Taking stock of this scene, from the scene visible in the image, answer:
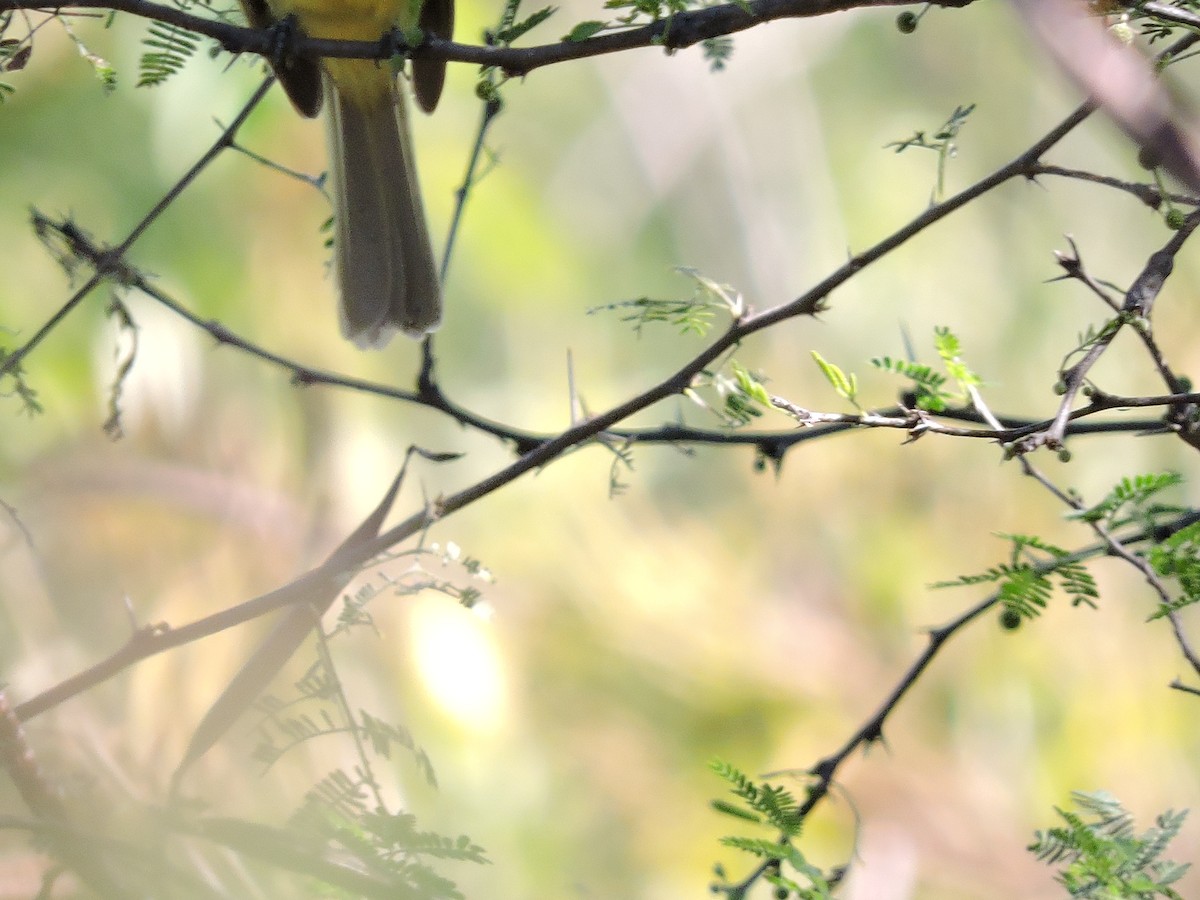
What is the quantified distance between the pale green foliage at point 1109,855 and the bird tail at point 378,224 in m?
1.41

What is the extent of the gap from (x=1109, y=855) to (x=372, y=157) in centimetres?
205

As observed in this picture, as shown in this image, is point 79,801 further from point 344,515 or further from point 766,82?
point 766,82

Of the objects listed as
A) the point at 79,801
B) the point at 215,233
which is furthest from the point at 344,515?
the point at 79,801

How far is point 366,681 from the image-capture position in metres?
3.21

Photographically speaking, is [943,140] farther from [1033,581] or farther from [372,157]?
[372,157]

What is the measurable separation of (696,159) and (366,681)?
2812mm

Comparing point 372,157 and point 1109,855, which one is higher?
point 372,157

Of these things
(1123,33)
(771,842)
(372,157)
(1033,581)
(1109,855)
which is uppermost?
(372,157)

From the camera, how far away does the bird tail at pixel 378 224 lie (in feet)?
7.84

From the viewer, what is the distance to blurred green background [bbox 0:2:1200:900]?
3.22 meters

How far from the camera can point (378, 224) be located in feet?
8.46

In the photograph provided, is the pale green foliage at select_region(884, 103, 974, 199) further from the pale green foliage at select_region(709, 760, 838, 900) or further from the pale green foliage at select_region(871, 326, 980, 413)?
the pale green foliage at select_region(709, 760, 838, 900)

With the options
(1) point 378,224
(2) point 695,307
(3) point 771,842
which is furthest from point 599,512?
(3) point 771,842

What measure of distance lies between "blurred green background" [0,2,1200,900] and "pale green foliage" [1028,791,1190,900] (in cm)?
170
